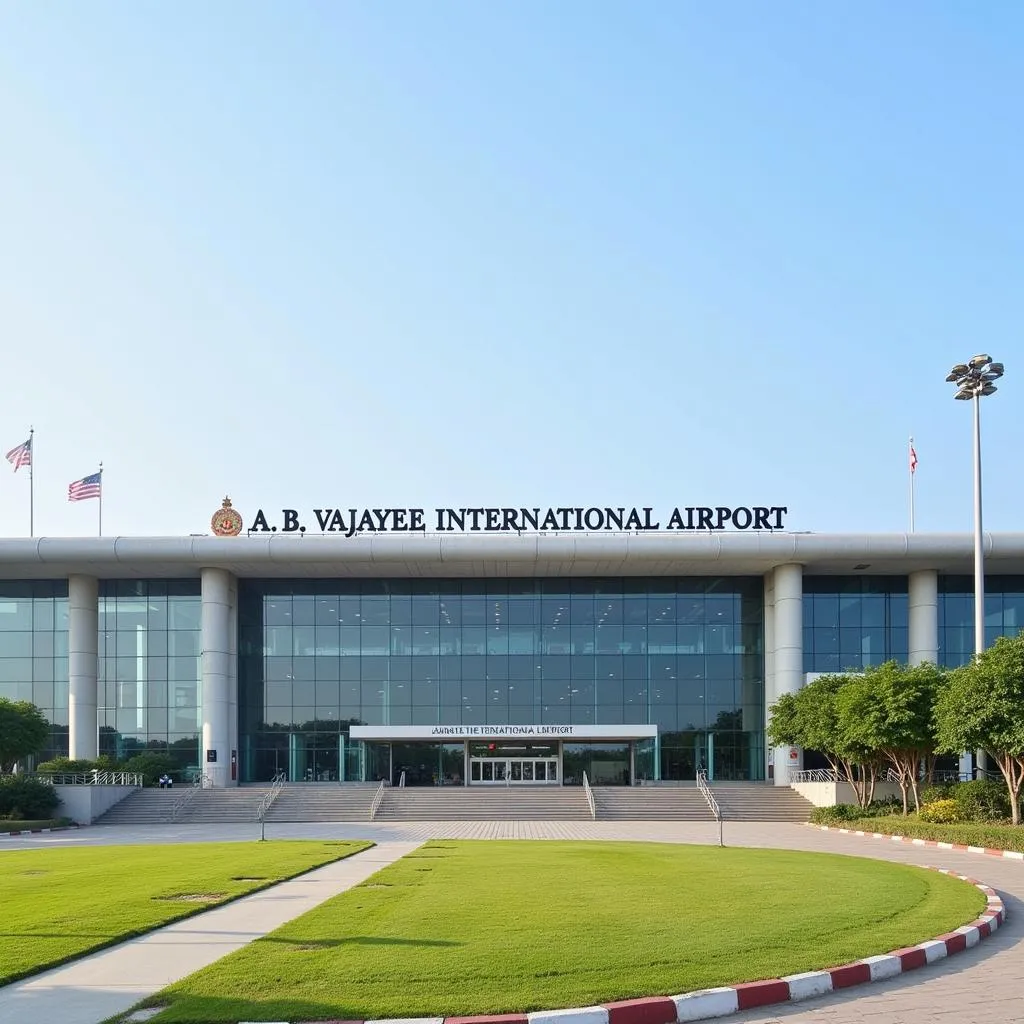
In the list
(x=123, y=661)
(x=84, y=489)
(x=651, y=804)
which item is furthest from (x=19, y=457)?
(x=651, y=804)

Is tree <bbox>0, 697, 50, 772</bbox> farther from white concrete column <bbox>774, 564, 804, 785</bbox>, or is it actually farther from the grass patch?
white concrete column <bbox>774, 564, 804, 785</bbox>

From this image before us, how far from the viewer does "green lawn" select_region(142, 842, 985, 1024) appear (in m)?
10.1

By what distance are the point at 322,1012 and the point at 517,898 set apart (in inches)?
291

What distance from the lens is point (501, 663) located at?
62906 millimetres

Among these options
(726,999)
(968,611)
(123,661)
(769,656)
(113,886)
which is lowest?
(113,886)

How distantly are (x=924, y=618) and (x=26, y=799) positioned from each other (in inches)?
1837

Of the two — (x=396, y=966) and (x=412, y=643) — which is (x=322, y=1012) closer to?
(x=396, y=966)

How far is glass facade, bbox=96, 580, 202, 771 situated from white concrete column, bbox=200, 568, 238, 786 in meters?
2.12

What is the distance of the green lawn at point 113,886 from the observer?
13273mm

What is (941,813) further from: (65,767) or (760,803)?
(65,767)

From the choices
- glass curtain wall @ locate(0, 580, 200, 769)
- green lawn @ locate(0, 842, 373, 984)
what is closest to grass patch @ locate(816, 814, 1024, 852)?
green lawn @ locate(0, 842, 373, 984)

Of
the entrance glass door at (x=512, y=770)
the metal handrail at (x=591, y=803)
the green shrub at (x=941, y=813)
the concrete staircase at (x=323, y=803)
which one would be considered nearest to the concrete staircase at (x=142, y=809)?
the concrete staircase at (x=323, y=803)

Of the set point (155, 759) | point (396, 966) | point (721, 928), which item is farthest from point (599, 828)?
point (396, 966)

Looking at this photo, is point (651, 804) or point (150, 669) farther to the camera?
point (150, 669)
